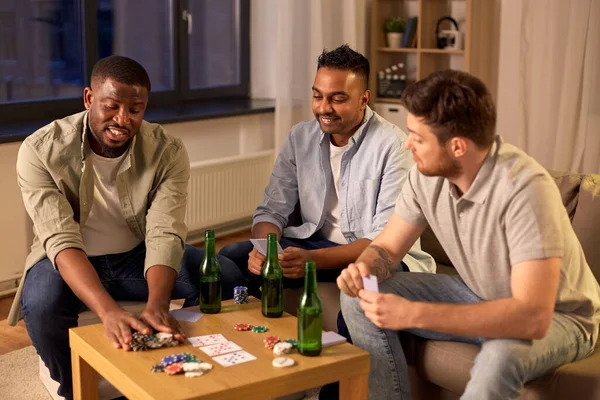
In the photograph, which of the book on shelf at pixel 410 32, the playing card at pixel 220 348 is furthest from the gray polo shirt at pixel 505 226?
the book on shelf at pixel 410 32

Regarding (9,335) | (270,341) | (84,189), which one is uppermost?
(84,189)

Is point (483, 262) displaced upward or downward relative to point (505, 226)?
downward

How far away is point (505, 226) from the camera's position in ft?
6.70

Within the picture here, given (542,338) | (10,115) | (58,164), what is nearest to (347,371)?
(542,338)

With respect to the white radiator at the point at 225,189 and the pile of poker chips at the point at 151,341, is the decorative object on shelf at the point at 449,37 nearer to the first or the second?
the white radiator at the point at 225,189

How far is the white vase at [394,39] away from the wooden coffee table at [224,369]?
10.7 ft

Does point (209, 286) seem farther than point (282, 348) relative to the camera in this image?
Yes

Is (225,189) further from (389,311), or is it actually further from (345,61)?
(389,311)

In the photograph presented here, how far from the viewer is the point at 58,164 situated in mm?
2637

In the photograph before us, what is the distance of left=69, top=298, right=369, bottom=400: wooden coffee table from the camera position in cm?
189

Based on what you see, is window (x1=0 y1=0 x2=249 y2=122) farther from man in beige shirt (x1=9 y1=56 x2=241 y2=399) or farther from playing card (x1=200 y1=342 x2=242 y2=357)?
playing card (x1=200 y1=342 x2=242 y2=357)

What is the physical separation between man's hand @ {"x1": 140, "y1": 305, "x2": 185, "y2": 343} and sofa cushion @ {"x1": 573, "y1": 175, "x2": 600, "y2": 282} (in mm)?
1229

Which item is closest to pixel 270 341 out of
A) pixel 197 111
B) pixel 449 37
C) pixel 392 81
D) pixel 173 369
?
pixel 173 369

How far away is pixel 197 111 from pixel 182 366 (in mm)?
3076
